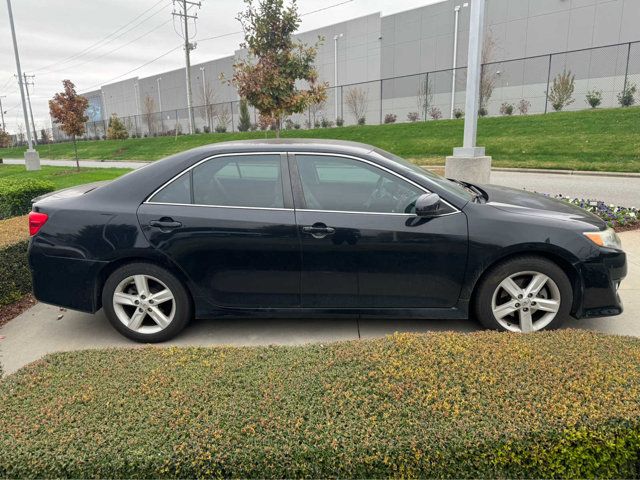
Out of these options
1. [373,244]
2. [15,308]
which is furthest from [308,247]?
[15,308]

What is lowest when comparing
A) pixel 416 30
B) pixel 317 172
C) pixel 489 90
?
pixel 317 172

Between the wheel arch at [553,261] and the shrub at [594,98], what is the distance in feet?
75.8

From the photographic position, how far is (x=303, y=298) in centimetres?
349

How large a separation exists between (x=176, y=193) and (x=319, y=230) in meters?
1.19

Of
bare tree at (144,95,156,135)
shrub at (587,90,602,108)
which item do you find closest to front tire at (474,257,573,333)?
shrub at (587,90,602,108)

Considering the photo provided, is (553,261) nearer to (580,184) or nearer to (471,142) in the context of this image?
(471,142)

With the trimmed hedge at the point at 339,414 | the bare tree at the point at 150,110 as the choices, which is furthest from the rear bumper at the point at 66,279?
the bare tree at the point at 150,110

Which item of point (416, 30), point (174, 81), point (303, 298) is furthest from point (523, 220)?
point (174, 81)

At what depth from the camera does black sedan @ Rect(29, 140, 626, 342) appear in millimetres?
3340

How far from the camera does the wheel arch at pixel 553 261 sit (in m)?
3.34

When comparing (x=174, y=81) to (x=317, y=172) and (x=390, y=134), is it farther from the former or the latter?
(x=317, y=172)

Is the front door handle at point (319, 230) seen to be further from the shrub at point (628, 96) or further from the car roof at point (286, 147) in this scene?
the shrub at point (628, 96)

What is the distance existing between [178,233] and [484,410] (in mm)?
2506

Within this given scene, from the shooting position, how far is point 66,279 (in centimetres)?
358
